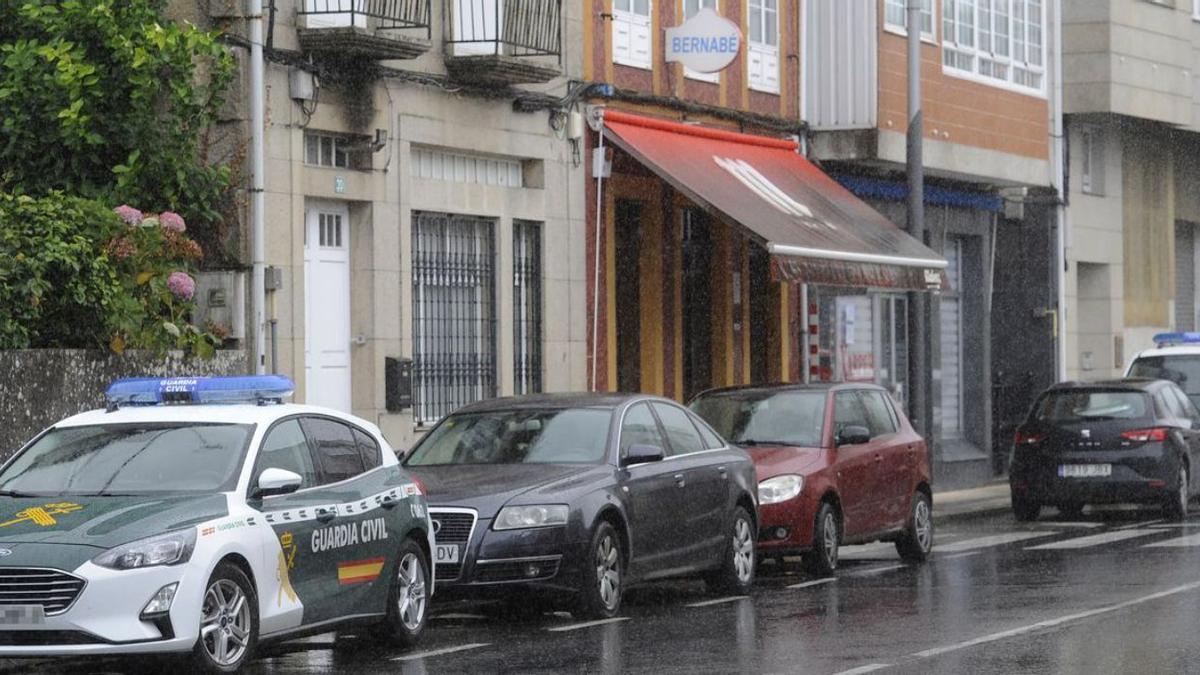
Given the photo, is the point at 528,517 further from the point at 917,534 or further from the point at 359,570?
the point at 917,534

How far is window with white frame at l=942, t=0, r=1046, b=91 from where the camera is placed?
33.3 meters

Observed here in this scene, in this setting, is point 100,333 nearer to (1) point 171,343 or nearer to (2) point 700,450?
(1) point 171,343

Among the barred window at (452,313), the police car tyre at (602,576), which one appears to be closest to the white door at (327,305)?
the barred window at (452,313)

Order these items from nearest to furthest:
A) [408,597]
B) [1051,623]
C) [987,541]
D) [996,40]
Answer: [408,597], [1051,623], [987,541], [996,40]

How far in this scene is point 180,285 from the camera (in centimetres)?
1933

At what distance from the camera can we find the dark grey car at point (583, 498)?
15.3 metres

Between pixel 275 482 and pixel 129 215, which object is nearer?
pixel 275 482

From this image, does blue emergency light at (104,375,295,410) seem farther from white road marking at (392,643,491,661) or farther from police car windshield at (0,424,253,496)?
white road marking at (392,643,491,661)

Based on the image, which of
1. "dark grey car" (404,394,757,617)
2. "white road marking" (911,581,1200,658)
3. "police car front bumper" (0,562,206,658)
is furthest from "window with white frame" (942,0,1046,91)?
"police car front bumper" (0,562,206,658)

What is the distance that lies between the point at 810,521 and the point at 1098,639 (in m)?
5.49

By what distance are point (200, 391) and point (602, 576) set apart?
341 cm

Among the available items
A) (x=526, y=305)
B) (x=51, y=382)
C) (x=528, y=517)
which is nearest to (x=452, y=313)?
(x=526, y=305)

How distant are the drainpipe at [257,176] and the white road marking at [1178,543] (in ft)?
27.2

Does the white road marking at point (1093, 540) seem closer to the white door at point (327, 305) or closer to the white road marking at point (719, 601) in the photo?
the white road marking at point (719, 601)
